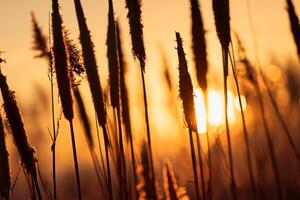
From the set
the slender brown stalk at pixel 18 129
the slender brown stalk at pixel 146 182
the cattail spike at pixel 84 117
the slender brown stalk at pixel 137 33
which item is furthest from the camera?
the cattail spike at pixel 84 117

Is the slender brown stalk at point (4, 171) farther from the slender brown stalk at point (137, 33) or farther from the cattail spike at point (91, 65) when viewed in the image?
the slender brown stalk at point (137, 33)

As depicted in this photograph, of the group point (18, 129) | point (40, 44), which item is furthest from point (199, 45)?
point (18, 129)

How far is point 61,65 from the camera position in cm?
211

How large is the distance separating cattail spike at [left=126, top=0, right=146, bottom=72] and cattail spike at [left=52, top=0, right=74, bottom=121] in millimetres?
437

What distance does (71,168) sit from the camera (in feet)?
20.1

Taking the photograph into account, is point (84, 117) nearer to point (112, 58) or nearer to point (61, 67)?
point (112, 58)

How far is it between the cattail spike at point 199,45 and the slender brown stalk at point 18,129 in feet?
2.90

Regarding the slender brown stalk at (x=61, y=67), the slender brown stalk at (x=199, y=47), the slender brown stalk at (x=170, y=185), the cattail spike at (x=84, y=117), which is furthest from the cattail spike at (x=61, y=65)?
the cattail spike at (x=84, y=117)

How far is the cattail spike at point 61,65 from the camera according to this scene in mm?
2086

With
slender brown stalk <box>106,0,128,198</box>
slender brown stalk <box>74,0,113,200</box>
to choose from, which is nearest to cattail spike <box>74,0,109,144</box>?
slender brown stalk <box>74,0,113,200</box>

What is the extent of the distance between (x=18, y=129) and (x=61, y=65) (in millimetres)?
322

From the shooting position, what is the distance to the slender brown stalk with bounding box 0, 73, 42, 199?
1989 millimetres

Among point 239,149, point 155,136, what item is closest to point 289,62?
point 239,149

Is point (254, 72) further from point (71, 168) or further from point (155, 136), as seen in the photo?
point (71, 168)
